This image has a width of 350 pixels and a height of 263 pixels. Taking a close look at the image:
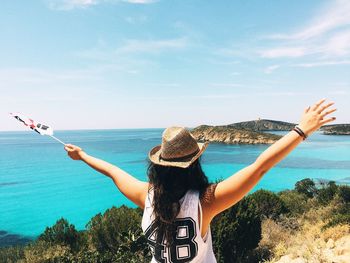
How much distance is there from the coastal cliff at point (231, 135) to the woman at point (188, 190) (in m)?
104

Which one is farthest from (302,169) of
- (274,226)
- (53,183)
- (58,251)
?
(58,251)

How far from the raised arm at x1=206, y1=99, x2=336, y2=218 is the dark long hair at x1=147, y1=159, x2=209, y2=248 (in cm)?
12

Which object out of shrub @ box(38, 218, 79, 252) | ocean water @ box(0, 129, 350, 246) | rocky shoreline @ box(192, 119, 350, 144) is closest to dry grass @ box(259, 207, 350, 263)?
shrub @ box(38, 218, 79, 252)

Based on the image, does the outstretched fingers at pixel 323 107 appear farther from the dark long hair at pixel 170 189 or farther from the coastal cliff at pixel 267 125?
the coastal cliff at pixel 267 125

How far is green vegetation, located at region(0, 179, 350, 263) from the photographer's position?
10836mm

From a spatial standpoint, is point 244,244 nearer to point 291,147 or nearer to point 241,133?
point 291,147

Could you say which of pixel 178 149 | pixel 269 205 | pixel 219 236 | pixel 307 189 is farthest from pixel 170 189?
pixel 307 189

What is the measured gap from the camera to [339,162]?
6312cm

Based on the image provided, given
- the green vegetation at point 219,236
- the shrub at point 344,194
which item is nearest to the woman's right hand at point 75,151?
the green vegetation at point 219,236

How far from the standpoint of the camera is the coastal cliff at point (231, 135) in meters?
106

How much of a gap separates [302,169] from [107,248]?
4965cm

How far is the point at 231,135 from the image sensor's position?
382 ft

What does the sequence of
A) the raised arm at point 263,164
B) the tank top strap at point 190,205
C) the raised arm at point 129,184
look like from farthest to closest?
the raised arm at point 129,184, the tank top strap at point 190,205, the raised arm at point 263,164

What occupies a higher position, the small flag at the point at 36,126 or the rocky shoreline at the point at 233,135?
the small flag at the point at 36,126
